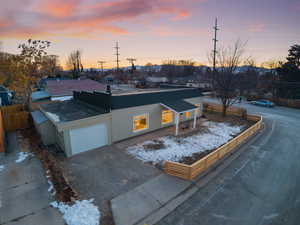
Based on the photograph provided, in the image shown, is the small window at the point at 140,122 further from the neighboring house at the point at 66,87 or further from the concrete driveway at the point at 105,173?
the neighboring house at the point at 66,87

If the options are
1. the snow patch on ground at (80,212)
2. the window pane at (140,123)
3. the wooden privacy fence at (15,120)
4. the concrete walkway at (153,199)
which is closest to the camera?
the snow patch on ground at (80,212)

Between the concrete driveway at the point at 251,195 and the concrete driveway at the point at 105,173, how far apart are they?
2.31 m

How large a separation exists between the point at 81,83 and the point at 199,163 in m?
24.3

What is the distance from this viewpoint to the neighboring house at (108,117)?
9297 mm

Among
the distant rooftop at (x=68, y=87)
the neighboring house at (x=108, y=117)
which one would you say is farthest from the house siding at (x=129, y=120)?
the distant rooftop at (x=68, y=87)

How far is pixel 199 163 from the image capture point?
7.39m

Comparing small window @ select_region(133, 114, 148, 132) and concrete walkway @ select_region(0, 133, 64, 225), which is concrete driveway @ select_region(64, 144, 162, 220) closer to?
concrete walkway @ select_region(0, 133, 64, 225)

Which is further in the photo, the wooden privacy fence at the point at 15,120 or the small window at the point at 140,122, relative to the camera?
the wooden privacy fence at the point at 15,120

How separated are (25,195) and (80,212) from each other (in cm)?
284

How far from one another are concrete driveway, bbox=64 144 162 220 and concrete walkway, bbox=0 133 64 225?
3.79 ft

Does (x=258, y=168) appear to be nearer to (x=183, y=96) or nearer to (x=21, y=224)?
(x=183, y=96)

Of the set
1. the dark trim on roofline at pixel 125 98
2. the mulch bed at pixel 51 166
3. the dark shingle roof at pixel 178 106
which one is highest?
the dark trim on roofline at pixel 125 98

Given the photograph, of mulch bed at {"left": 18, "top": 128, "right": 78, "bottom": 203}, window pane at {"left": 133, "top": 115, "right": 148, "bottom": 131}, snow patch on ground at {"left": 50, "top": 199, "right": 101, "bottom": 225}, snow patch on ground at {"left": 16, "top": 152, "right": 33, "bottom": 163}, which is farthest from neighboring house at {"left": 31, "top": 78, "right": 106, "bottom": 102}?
snow patch on ground at {"left": 50, "top": 199, "right": 101, "bottom": 225}

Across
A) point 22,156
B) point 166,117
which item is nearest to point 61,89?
point 22,156
